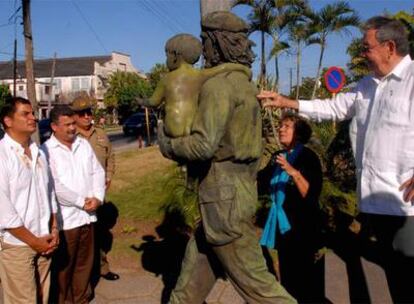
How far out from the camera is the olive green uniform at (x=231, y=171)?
2.28m

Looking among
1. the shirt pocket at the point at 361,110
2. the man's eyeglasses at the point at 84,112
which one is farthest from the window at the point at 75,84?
the shirt pocket at the point at 361,110

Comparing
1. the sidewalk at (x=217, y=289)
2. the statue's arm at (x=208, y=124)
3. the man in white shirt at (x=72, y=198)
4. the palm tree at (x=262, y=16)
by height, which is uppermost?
the palm tree at (x=262, y=16)

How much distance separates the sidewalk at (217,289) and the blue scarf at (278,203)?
910 millimetres

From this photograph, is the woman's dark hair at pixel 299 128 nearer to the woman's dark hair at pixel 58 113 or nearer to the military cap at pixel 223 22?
the military cap at pixel 223 22

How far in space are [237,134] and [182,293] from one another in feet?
3.22

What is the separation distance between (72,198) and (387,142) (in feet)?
7.99

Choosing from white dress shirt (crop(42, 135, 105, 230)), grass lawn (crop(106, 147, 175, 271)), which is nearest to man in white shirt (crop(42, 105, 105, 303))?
white dress shirt (crop(42, 135, 105, 230))

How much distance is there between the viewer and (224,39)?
2.41 meters

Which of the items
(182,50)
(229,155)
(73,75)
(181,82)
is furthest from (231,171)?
(73,75)

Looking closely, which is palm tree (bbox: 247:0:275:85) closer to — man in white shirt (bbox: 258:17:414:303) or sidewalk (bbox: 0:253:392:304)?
sidewalk (bbox: 0:253:392:304)

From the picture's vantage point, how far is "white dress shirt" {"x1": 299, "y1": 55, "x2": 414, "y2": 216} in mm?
2520

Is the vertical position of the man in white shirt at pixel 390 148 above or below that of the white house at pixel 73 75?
below

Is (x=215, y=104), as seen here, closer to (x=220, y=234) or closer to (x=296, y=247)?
(x=220, y=234)

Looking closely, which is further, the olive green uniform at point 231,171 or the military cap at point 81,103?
the military cap at point 81,103
